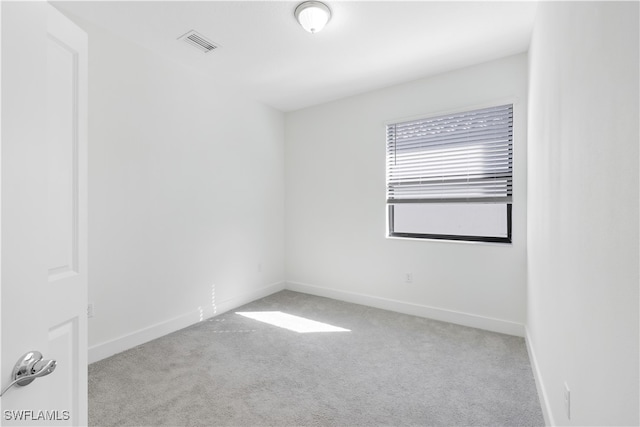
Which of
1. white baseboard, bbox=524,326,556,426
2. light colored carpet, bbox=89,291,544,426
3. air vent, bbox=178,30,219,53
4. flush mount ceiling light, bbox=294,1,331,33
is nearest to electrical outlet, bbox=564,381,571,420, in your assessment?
white baseboard, bbox=524,326,556,426

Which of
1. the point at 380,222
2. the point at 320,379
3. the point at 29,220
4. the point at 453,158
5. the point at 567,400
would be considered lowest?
the point at 320,379

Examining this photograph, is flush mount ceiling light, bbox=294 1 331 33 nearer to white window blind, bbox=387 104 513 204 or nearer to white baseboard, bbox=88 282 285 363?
white window blind, bbox=387 104 513 204

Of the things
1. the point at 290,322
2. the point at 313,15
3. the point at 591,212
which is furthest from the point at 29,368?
the point at 290,322

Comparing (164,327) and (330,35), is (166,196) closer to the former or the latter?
(164,327)

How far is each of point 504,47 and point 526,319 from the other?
7.93ft

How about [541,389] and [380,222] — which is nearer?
[541,389]

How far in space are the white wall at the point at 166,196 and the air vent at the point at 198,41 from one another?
0.14m

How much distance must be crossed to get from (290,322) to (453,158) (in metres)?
2.41

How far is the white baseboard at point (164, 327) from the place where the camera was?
7.97ft

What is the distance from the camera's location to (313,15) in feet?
7.02

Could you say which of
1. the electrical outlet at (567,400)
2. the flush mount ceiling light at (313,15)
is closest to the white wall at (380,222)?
the flush mount ceiling light at (313,15)

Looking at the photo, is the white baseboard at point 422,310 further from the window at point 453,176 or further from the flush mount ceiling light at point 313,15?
the flush mount ceiling light at point 313,15

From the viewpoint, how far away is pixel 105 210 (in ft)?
8.12

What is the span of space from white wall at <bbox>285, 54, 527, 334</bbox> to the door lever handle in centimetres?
316
